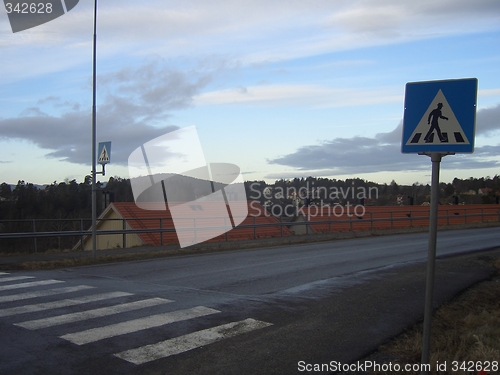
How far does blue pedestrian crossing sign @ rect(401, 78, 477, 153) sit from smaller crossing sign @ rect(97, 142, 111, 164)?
11.4m

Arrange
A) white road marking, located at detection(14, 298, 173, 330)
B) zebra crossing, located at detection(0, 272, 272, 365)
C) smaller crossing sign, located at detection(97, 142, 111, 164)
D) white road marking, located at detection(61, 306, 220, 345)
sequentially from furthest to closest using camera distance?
smaller crossing sign, located at detection(97, 142, 111, 164)
white road marking, located at detection(14, 298, 173, 330)
white road marking, located at detection(61, 306, 220, 345)
zebra crossing, located at detection(0, 272, 272, 365)

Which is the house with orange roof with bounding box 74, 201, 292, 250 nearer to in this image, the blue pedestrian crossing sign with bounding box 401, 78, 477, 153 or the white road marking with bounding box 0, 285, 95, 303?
the white road marking with bounding box 0, 285, 95, 303

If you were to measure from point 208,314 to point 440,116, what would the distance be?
14.4 ft

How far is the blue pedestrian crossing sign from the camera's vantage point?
4.91 m

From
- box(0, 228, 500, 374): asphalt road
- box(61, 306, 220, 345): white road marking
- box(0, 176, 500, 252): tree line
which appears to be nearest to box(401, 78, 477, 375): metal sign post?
box(0, 228, 500, 374): asphalt road

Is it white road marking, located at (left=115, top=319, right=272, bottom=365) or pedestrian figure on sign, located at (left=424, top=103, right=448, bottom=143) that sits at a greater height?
pedestrian figure on sign, located at (left=424, top=103, right=448, bottom=143)

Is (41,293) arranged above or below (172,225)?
below

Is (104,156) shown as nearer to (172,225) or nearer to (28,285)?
(28,285)

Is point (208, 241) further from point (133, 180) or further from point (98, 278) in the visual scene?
point (98, 278)

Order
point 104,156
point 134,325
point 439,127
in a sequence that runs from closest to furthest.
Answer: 1. point 439,127
2. point 134,325
3. point 104,156

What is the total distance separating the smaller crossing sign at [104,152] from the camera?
1516cm

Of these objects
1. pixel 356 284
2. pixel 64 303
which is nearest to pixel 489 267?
pixel 356 284

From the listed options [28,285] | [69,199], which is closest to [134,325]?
[28,285]

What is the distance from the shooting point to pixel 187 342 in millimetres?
6238
